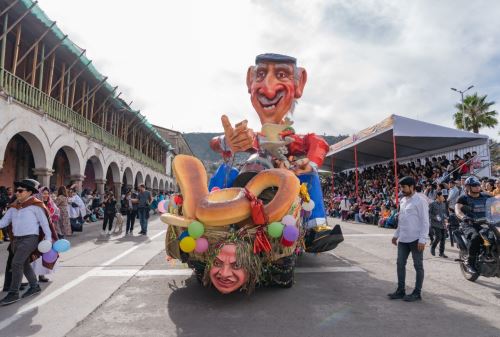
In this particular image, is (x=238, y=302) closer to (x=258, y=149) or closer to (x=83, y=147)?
(x=258, y=149)

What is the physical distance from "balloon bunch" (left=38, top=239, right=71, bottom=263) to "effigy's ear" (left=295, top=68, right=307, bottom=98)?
4405mm

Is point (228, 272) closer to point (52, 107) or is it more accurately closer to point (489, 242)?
point (489, 242)

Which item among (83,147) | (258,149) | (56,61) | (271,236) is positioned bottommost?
(271,236)

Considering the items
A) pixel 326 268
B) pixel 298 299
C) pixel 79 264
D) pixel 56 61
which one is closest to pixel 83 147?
pixel 56 61

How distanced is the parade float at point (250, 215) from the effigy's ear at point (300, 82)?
0.81 meters

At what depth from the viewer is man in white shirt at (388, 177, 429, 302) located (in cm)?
414

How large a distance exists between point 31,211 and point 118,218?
728 cm

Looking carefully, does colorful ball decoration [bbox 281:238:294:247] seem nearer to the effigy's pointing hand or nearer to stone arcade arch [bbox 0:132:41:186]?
the effigy's pointing hand

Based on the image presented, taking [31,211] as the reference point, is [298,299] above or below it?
below

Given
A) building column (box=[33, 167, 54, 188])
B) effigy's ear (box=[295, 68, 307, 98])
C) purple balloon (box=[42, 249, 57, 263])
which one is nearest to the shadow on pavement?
purple balloon (box=[42, 249, 57, 263])

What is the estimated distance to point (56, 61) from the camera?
49.2 ft

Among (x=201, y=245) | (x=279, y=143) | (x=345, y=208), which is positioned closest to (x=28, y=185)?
(x=201, y=245)

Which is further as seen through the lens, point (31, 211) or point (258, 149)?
point (258, 149)

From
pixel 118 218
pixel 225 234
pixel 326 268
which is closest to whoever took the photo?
pixel 225 234
